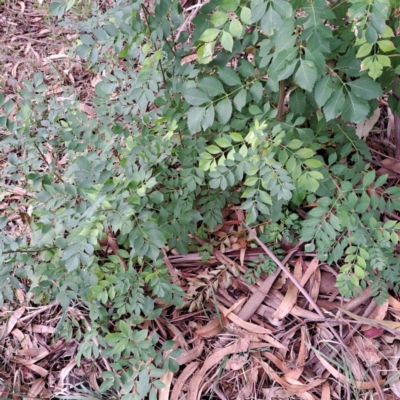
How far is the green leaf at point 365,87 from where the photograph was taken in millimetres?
1147

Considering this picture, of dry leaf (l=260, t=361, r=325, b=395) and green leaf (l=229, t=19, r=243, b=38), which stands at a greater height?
green leaf (l=229, t=19, r=243, b=38)

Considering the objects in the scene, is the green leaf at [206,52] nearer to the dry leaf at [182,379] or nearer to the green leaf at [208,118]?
the green leaf at [208,118]

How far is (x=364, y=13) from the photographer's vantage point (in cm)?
90

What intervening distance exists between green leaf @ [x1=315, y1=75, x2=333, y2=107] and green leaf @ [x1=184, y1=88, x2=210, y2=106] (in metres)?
0.34

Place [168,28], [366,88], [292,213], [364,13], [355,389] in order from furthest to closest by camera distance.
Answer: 1. [292,213]
2. [355,389]
3. [168,28]
4. [366,88]
5. [364,13]

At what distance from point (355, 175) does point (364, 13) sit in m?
0.63

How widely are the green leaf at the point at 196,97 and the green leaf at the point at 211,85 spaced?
18 mm

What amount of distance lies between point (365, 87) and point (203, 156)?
0.53 metres

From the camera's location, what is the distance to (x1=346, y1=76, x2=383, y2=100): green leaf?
1147 millimetres

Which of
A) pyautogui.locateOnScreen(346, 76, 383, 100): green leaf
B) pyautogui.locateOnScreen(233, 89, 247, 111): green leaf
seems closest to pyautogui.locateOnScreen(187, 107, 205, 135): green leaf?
pyautogui.locateOnScreen(233, 89, 247, 111): green leaf

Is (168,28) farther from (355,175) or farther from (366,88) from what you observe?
(355,175)

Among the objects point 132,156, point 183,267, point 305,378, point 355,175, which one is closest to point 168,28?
point 132,156

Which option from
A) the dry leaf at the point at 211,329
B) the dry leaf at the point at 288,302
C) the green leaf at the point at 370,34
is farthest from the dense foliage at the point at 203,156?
the dry leaf at the point at 211,329

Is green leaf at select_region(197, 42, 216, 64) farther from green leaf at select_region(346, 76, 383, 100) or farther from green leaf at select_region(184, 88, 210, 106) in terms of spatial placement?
green leaf at select_region(346, 76, 383, 100)
